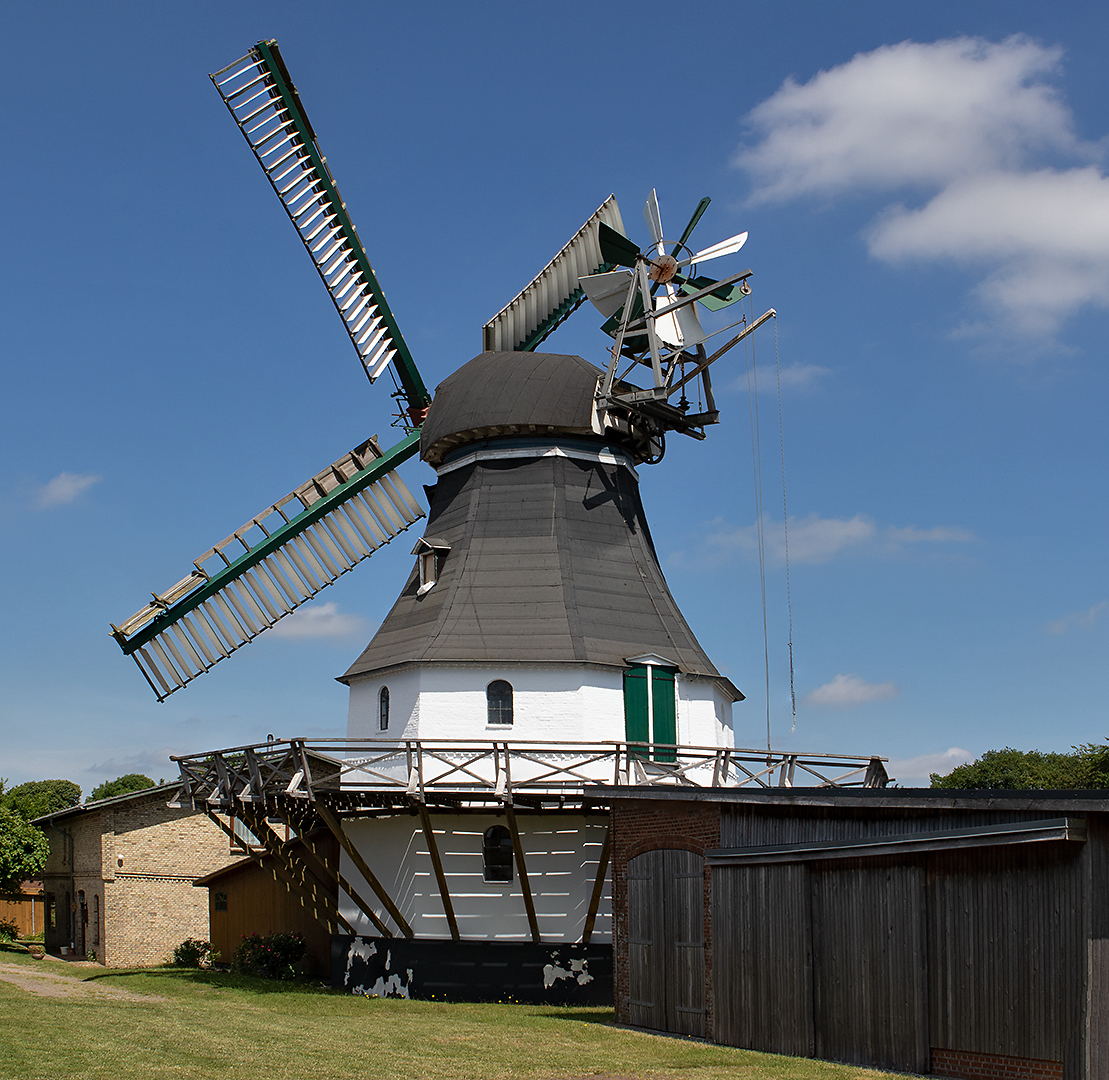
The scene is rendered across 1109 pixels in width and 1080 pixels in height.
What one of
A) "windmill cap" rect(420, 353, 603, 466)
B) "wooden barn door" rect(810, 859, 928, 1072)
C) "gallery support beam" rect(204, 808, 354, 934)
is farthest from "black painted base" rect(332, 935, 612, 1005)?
"windmill cap" rect(420, 353, 603, 466)

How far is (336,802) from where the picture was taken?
733 inches

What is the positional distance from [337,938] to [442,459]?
8498 mm

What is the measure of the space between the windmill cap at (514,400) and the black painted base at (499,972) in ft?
27.7

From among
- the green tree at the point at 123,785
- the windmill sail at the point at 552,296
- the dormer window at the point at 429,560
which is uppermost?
the windmill sail at the point at 552,296

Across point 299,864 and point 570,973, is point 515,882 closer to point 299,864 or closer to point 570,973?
point 570,973

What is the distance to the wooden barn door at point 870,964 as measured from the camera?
11.4 m

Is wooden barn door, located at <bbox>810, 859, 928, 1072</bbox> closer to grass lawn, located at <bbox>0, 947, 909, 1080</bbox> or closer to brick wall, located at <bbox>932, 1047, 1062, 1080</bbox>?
brick wall, located at <bbox>932, 1047, 1062, 1080</bbox>

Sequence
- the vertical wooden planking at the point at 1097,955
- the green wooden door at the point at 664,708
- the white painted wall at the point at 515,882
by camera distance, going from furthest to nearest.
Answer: the green wooden door at the point at 664,708 → the white painted wall at the point at 515,882 → the vertical wooden planking at the point at 1097,955

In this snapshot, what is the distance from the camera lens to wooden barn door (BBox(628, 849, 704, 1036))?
1415cm

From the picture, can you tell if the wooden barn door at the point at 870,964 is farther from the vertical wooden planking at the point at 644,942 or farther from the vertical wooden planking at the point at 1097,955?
the vertical wooden planking at the point at 644,942

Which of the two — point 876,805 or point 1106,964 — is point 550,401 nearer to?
point 876,805

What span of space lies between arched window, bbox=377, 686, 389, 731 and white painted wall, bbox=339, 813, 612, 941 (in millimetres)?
1760

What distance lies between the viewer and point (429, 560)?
2147cm

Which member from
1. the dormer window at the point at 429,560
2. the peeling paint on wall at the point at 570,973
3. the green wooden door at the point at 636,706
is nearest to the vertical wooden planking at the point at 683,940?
the peeling paint on wall at the point at 570,973
